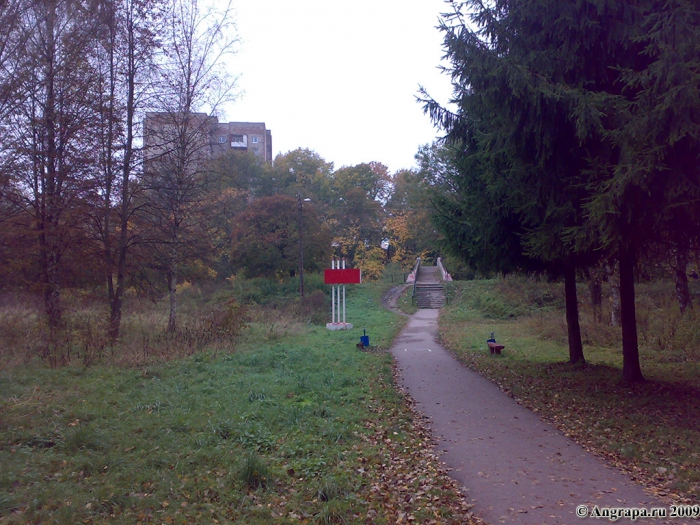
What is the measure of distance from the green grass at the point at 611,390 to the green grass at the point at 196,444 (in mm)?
2471

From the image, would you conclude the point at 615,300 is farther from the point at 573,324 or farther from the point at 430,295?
the point at 430,295

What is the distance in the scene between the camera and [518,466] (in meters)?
6.54

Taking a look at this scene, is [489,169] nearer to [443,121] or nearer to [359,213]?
[443,121]

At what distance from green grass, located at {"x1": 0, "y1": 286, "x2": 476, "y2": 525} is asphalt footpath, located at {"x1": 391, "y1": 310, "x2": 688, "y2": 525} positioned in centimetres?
48

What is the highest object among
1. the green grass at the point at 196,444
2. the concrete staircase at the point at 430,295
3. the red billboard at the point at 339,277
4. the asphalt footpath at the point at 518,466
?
the red billboard at the point at 339,277

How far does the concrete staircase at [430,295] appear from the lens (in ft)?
126

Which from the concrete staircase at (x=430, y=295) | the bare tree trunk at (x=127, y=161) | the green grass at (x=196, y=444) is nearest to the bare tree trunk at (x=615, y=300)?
the green grass at (x=196, y=444)

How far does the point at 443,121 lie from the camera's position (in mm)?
12422

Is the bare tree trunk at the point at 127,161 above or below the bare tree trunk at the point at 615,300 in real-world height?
above

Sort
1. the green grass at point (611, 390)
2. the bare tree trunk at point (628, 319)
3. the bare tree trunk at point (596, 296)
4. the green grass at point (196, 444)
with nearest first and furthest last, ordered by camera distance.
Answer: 1. the green grass at point (196, 444)
2. the green grass at point (611, 390)
3. the bare tree trunk at point (628, 319)
4. the bare tree trunk at point (596, 296)

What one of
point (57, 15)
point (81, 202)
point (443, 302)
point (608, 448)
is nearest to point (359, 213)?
point (443, 302)

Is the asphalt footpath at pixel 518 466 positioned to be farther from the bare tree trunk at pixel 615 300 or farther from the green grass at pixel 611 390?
the bare tree trunk at pixel 615 300

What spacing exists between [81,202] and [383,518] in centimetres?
1277

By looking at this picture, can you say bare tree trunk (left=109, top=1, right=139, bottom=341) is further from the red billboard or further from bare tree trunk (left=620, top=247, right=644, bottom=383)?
bare tree trunk (left=620, top=247, right=644, bottom=383)
